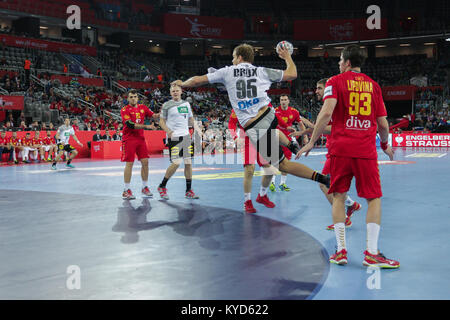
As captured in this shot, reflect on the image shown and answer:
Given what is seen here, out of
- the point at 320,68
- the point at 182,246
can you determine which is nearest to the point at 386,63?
the point at 320,68

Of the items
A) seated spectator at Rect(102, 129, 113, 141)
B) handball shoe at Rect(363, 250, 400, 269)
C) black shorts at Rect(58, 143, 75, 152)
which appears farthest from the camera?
seated spectator at Rect(102, 129, 113, 141)

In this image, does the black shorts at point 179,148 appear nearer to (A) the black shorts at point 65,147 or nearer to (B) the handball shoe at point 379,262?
(B) the handball shoe at point 379,262

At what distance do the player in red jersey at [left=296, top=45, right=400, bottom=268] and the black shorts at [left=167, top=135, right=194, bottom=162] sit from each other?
13.7ft

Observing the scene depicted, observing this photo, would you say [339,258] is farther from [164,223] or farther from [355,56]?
[164,223]

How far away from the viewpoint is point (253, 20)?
156ft

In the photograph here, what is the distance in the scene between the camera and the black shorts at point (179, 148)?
313 inches

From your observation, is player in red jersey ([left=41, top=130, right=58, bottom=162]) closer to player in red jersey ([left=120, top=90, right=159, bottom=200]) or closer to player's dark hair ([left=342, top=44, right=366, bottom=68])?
player in red jersey ([left=120, top=90, right=159, bottom=200])

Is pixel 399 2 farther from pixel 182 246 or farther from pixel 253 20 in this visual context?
pixel 182 246

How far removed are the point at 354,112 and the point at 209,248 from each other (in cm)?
199

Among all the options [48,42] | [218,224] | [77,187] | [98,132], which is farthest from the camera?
[48,42]

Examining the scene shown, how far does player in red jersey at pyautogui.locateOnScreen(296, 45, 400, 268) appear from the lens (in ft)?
13.0

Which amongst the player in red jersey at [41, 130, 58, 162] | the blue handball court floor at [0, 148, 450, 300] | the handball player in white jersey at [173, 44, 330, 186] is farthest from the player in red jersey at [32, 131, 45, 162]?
the handball player in white jersey at [173, 44, 330, 186]

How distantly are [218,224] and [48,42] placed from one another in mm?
30580
